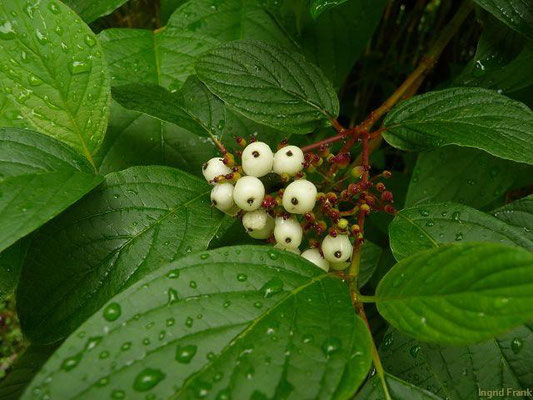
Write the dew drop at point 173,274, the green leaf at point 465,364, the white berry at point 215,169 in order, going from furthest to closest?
the white berry at point 215,169 < the green leaf at point 465,364 < the dew drop at point 173,274

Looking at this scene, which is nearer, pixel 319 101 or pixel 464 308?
pixel 464 308

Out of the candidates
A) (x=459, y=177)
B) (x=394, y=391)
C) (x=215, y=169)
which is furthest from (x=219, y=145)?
(x=459, y=177)

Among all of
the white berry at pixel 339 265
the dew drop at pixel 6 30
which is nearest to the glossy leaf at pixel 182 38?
the dew drop at pixel 6 30

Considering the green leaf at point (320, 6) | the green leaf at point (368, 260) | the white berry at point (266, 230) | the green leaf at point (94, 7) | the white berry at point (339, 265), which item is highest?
the green leaf at point (320, 6)

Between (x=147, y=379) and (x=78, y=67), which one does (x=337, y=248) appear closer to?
(x=147, y=379)

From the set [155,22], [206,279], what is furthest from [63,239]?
[155,22]

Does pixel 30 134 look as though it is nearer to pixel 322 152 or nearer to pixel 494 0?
pixel 322 152

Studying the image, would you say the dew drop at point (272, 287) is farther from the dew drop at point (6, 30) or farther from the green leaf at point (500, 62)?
the green leaf at point (500, 62)
